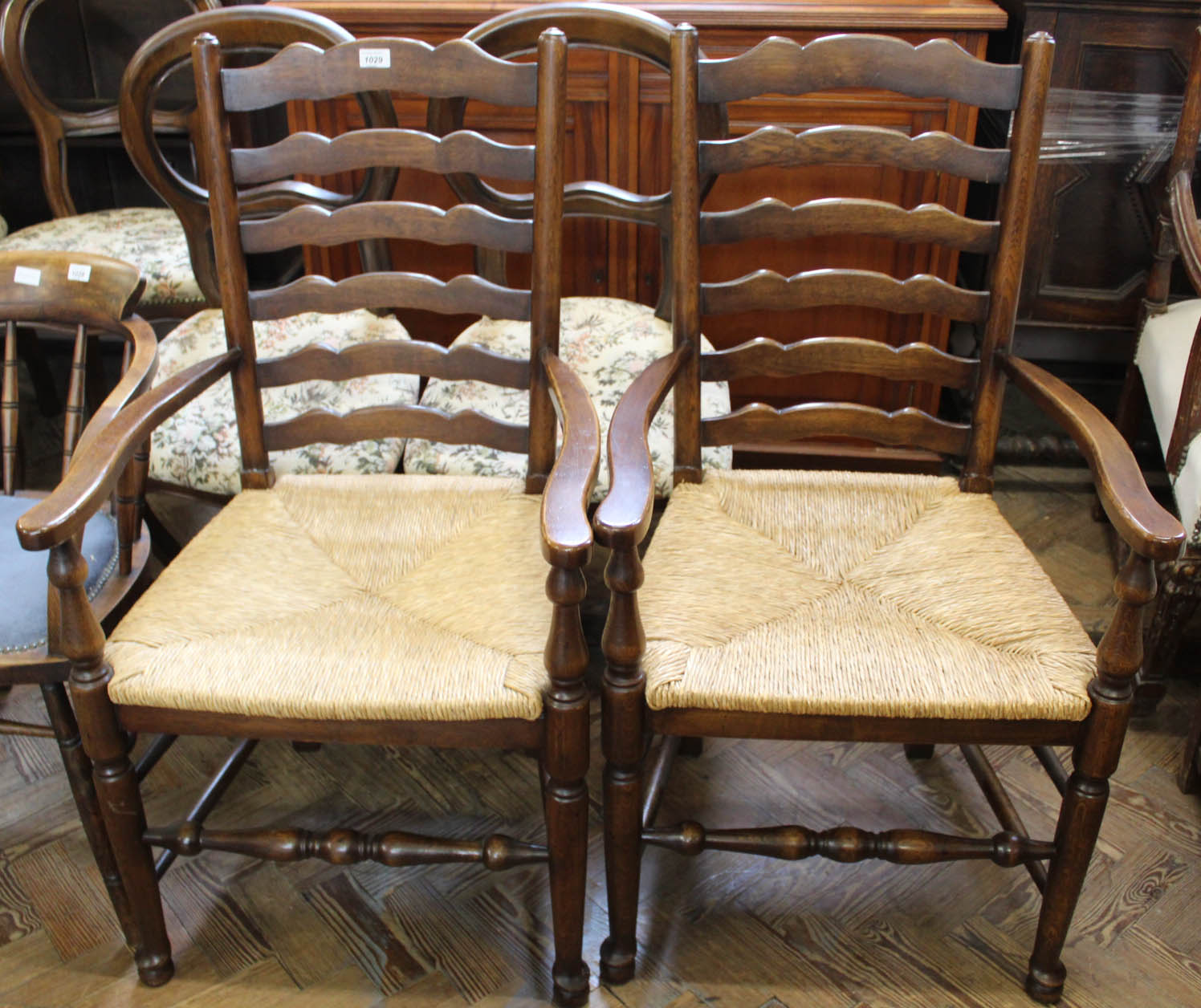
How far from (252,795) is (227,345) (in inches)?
26.7

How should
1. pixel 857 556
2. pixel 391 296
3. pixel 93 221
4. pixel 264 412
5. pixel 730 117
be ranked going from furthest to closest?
pixel 93 221
pixel 730 117
pixel 264 412
pixel 391 296
pixel 857 556

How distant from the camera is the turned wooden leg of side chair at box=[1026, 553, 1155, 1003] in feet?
3.47

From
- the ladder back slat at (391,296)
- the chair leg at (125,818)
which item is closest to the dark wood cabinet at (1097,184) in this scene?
the ladder back slat at (391,296)

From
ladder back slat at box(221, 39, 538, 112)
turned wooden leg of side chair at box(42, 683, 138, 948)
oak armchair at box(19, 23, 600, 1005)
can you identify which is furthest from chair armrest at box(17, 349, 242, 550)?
ladder back slat at box(221, 39, 538, 112)

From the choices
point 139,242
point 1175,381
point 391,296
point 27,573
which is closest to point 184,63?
point 139,242

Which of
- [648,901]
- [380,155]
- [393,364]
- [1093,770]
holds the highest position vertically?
[380,155]

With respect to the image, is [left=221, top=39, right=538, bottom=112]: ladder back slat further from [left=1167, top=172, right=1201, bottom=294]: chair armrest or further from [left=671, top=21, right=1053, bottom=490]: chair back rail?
[left=1167, top=172, right=1201, bottom=294]: chair armrest

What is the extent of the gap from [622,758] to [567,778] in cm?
6

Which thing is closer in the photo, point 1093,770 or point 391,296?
point 1093,770

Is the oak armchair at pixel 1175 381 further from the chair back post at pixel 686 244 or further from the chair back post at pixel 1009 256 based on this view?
the chair back post at pixel 686 244

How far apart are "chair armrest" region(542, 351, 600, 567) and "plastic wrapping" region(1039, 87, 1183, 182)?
1346mm

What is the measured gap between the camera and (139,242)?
2334 millimetres

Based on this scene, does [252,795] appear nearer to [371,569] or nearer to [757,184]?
[371,569]

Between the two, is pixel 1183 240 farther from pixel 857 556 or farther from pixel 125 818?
pixel 125 818
